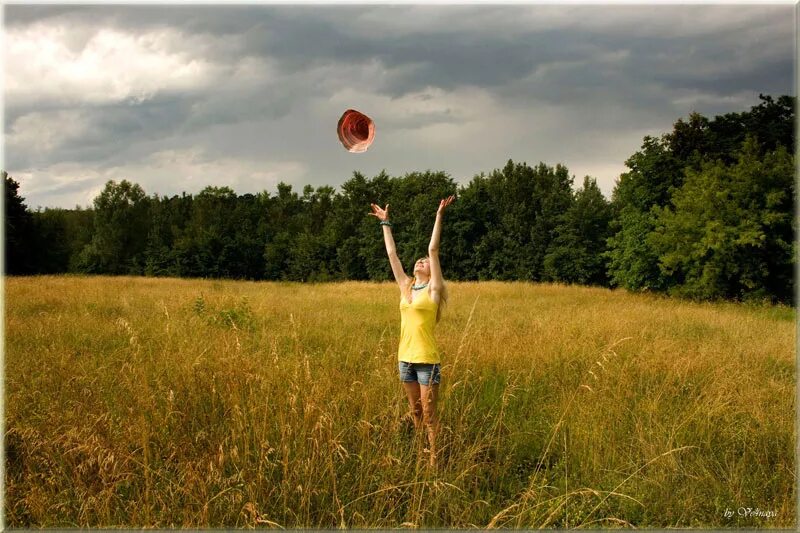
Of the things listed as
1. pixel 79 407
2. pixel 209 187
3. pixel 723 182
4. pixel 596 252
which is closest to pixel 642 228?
pixel 723 182

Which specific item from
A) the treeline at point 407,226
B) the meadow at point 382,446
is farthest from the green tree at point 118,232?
the meadow at point 382,446

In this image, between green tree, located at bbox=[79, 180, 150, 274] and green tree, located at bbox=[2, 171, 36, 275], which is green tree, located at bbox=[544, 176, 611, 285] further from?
green tree, located at bbox=[2, 171, 36, 275]

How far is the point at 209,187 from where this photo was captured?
54.8 m

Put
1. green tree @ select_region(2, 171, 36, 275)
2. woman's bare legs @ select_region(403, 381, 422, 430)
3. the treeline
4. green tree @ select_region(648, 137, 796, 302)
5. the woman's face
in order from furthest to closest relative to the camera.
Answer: green tree @ select_region(2, 171, 36, 275)
the treeline
green tree @ select_region(648, 137, 796, 302)
the woman's face
woman's bare legs @ select_region(403, 381, 422, 430)

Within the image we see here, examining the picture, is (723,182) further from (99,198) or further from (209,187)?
(99,198)

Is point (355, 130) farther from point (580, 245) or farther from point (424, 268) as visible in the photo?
point (580, 245)

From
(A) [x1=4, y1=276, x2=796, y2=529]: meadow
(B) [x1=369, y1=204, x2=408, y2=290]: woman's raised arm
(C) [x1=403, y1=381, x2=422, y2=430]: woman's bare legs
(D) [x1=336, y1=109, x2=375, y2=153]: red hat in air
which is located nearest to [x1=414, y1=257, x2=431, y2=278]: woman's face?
(B) [x1=369, y1=204, x2=408, y2=290]: woman's raised arm

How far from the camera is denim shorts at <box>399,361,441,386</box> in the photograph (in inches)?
174

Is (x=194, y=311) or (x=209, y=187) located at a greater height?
(x=209, y=187)

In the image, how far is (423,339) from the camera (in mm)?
4449

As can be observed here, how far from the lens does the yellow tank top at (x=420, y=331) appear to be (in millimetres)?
4422

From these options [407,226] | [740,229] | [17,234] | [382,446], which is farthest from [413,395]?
[17,234]

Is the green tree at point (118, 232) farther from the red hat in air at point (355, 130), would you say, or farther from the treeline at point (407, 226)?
the red hat in air at point (355, 130)

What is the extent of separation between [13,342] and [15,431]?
4597 millimetres
